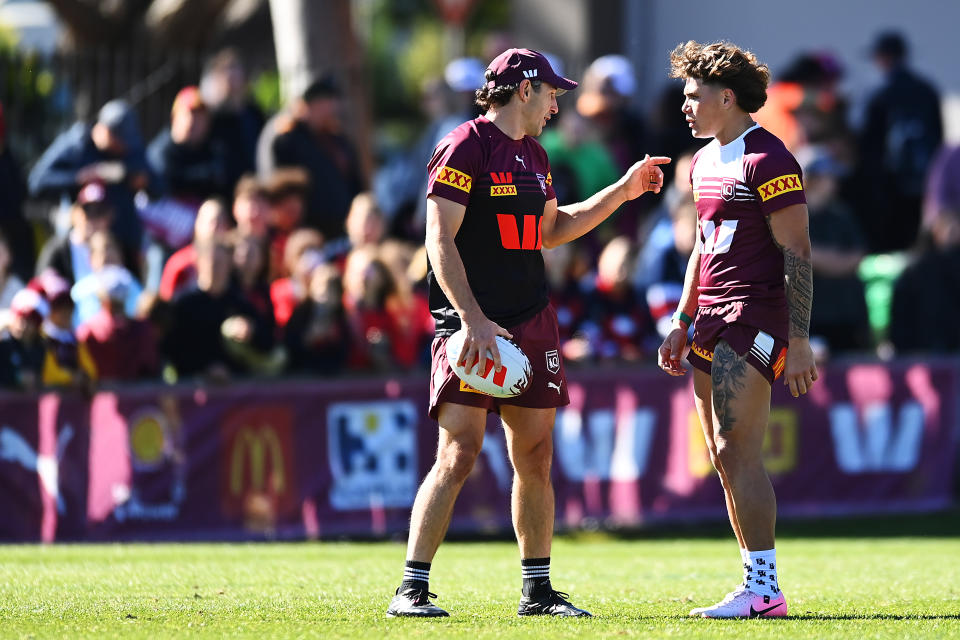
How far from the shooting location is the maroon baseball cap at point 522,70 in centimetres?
700

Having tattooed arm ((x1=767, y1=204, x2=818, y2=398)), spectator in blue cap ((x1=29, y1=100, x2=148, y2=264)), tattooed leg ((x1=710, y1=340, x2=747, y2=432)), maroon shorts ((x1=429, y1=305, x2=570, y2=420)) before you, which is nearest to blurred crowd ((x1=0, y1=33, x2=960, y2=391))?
spectator in blue cap ((x1=29, y1=100, x2=148, y2=264))

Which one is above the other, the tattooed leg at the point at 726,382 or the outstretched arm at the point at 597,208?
the outstretched arm at the point at 597,208

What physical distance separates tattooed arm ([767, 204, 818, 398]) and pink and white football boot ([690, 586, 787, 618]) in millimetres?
865

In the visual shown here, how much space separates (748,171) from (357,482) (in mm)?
5675

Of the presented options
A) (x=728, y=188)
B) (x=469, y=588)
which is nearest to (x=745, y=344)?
(x=728, y=188)

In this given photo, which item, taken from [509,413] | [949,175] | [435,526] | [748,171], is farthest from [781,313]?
[949,175]

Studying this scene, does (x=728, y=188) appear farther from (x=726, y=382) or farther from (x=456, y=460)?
(x=456, y=460)

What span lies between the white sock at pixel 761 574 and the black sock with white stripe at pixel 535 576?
0.83 m

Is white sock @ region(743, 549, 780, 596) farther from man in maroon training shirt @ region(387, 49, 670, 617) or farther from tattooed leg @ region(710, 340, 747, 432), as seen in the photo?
man in maroon training shirt @ region(387, 49, 670, 617)

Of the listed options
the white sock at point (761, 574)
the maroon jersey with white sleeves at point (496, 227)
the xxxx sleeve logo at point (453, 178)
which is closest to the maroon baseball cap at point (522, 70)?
the maroon jersey with white sleeves at point (496, 227)

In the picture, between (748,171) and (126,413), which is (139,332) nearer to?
(126,413)

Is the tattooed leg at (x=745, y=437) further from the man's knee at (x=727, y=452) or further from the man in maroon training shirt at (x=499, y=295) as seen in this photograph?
the man in maroon training shirt at (x=499, y=295)

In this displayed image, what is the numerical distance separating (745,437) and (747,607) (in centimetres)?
69

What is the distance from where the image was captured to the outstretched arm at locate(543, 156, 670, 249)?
24.0 feet
